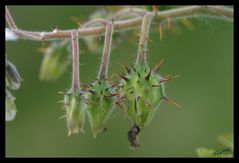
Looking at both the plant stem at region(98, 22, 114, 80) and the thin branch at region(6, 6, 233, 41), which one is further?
the thin branch at region(6, 6, 233, 41)

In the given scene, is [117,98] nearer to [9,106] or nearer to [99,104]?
[99,104]

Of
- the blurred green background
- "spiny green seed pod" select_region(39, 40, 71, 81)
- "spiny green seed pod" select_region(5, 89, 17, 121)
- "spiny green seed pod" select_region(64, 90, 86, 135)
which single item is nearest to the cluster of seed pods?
"spiny green seed pod" select_region(64, 90, 86, 135)

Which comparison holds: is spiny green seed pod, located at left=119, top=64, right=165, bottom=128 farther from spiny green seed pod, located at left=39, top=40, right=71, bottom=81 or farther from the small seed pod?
spiny green seed pod, located at left=39, top=40, right=71, bottom=81

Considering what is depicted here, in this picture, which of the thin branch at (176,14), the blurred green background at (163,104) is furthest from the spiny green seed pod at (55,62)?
the blurred green background at (163,104)

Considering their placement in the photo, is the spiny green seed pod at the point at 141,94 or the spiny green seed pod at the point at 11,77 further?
the spiny green seed pod at the point at 11,77

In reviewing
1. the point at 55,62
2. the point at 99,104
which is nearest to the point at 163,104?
the point at 55,62

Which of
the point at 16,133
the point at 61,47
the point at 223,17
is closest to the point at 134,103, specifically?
the point at 223,17

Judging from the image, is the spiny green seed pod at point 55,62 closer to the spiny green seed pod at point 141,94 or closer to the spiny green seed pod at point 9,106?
the spiny green seed pod at point 9,106
